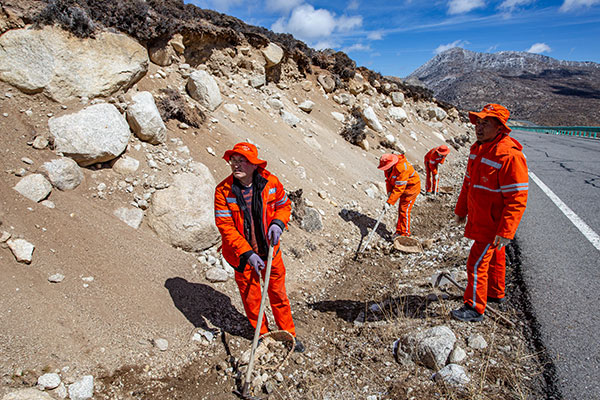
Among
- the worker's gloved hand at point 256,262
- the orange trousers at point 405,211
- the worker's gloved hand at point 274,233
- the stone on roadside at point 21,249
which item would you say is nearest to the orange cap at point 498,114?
the worker's gloved hand at point 274,233

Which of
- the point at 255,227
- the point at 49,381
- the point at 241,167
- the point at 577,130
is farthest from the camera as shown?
the point at 577,130

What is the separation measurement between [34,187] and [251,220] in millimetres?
2512

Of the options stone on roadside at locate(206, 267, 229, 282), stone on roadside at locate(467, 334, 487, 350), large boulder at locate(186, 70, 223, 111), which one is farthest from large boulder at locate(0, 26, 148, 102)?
stone on roadside at locate(467, 334, 487, 350)

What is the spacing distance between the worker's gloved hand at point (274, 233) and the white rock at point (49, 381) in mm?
1876

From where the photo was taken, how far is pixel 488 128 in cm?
295

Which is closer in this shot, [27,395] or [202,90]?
[27,395]

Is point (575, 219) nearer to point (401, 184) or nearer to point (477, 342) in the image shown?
point (401, 184)

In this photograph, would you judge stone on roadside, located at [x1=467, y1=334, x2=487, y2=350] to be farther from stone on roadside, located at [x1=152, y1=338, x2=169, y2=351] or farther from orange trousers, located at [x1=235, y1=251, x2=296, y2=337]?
stone on roadside, located at [x1=152, y1=338, x2=169, y2=351]

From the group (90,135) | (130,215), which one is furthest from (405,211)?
(90,135)

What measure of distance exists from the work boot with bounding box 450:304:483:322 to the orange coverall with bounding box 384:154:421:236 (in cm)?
278

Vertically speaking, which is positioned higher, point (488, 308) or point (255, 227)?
point (255, 227)

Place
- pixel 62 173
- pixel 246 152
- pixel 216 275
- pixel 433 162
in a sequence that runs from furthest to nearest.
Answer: pixel 433 162, pixel 216 275, pixel 62 173, pixel 246 152

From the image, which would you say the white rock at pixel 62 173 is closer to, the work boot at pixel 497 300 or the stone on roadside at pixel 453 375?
the stone on roadside at pixel 453 375

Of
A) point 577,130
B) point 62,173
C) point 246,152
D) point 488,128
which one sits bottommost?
point 62,173
